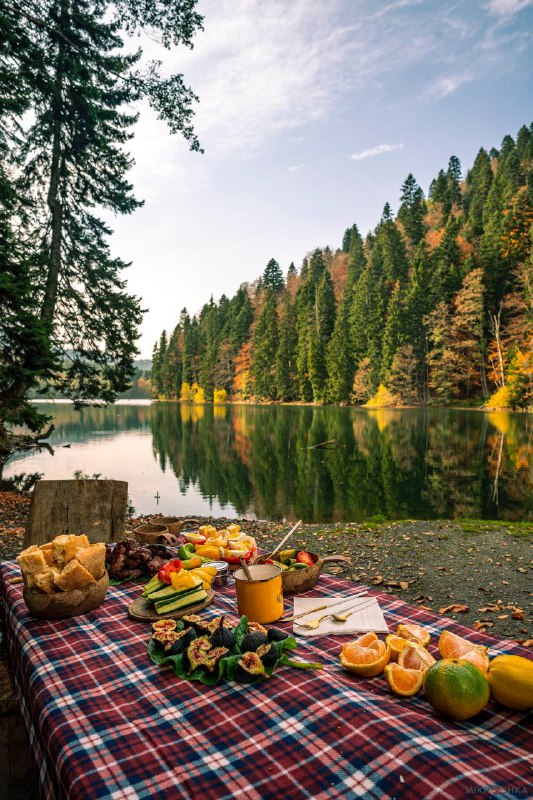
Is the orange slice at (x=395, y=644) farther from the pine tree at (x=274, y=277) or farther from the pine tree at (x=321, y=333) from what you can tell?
the pine tree at (x=274, y=277)

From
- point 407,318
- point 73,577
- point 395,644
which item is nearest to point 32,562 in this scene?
point 73,577

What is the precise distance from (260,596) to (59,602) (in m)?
0.95

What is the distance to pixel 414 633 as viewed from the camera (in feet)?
6.48

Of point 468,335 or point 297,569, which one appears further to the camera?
point 468,335

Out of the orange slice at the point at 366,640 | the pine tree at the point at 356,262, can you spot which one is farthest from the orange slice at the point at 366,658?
the pine tree at the point at 356,262

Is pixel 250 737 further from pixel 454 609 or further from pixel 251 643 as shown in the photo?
pixel 454 609

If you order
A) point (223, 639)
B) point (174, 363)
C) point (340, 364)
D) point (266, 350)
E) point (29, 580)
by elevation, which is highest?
point (174, 363)

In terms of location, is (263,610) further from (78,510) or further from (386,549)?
(386,549)

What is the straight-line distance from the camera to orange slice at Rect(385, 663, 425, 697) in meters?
1.63

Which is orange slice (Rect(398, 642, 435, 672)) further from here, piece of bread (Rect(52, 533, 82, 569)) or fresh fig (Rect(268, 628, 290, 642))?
piece of bread (Rect(52, 533, 82, 569))

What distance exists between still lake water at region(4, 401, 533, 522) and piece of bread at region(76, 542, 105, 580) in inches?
500

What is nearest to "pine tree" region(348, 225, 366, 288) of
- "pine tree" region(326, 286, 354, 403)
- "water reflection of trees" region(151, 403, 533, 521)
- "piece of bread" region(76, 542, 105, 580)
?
"pine tree" region(326, 286, 354, 403)

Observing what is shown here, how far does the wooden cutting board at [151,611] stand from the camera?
2.17 metres

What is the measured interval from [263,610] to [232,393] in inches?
3740
